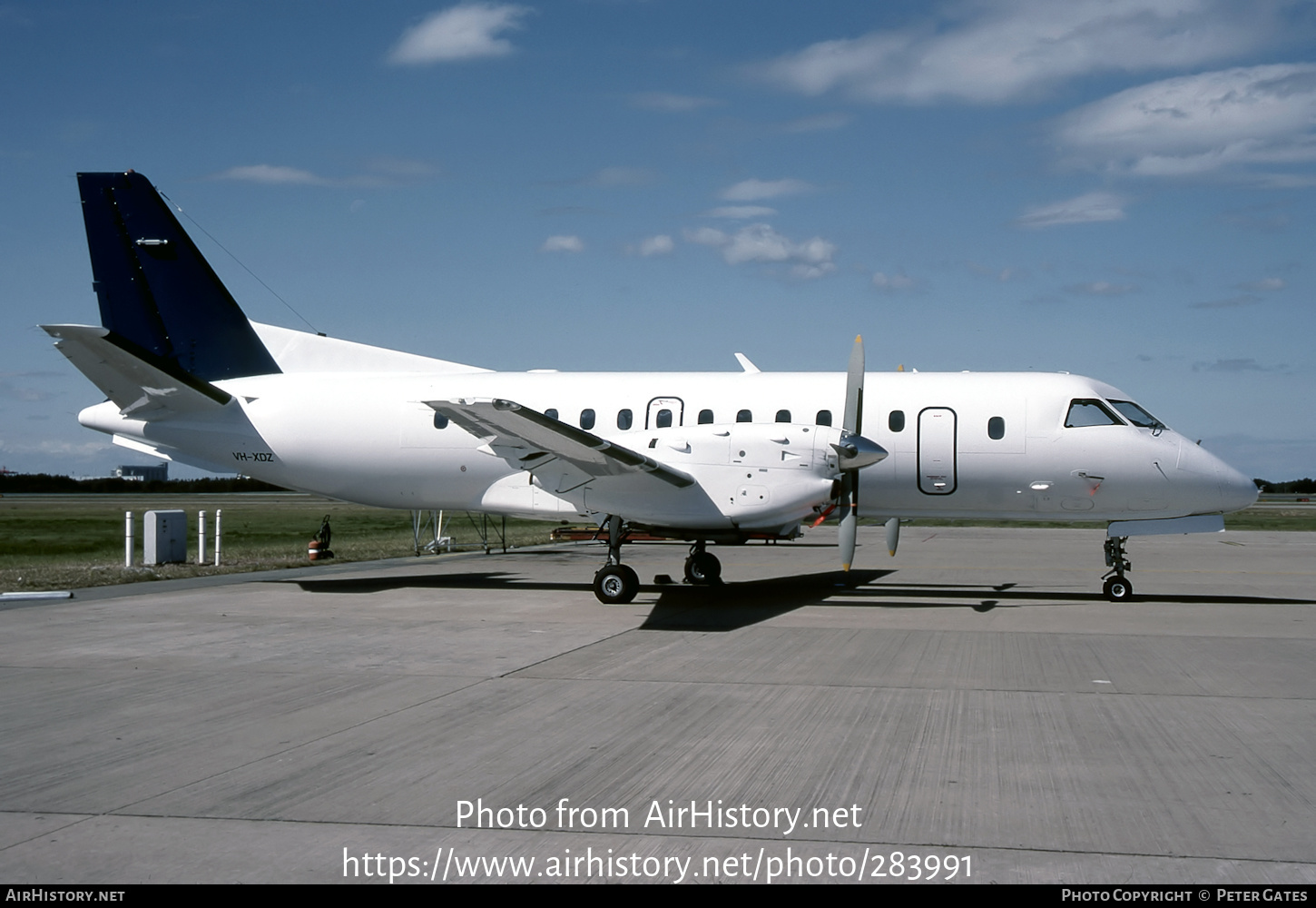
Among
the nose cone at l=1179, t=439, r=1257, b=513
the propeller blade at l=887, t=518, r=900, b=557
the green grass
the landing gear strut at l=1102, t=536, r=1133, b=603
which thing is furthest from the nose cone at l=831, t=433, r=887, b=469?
the green grass

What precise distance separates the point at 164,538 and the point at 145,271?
18.3ft

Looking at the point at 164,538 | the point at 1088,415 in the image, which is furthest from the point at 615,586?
the point at 164,538

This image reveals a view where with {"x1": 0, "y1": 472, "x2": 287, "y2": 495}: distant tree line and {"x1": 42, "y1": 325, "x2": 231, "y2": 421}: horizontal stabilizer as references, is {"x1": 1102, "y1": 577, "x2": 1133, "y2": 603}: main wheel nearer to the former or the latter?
{"x1": 42, "y1": 325, "x2": 231, "y2": 421}: horizontal stabilizer

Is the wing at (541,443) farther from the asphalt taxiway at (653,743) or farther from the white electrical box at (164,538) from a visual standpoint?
the white electrical box at (164,538)

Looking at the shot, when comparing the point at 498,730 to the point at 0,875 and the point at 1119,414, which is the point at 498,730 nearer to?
the point at 0,875

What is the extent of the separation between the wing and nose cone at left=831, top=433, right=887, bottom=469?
2073 mm

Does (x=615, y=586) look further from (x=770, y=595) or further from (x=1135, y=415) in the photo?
(x=1135, y=415)

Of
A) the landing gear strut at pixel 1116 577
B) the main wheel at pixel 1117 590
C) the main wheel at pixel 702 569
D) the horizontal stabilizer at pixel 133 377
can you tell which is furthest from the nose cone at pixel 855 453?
the horizontal stabilizer at pixel 133 377

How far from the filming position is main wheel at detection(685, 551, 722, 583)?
17609mm

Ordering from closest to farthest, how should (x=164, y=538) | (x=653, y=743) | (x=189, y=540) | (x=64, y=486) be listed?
(x=653, y=743) < (x=164, y=538) < (x=189, y=540) < (x=64, y=486)

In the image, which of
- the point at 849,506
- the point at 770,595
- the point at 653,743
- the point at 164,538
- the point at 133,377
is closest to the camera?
the point at 653,743

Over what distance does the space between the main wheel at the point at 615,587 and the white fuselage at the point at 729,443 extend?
2.87 ft

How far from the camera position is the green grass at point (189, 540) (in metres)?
18.9

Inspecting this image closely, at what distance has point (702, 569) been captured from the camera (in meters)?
17.6
